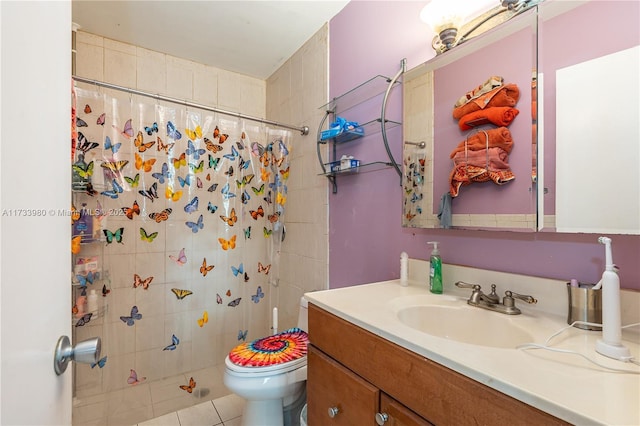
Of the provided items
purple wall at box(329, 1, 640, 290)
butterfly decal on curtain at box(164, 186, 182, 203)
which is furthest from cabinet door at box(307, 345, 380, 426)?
butterfly decal on curtain at box(164, 186, 182, 203)

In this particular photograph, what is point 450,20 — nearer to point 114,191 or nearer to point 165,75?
point 114,191

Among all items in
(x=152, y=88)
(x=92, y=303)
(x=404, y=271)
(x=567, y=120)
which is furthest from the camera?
(x=152, y=88)

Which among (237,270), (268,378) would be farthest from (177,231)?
(268,378)

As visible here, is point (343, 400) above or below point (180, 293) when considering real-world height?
below

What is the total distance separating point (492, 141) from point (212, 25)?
1.80 meters

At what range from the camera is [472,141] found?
1.10 m

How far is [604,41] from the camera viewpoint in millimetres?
813

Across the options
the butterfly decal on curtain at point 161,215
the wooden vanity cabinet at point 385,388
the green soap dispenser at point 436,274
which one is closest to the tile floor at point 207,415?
the wooden vanity cabinet at point 385,388

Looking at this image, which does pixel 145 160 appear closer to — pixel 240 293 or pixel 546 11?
pixel 240 293

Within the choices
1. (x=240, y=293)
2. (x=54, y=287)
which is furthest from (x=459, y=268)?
(x=240, y=293)

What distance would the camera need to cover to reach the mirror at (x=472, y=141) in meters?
0.97

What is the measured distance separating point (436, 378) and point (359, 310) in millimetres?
322

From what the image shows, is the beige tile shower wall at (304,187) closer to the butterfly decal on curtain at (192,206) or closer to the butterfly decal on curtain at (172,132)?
the butterfly decal on curtain at (192,206)

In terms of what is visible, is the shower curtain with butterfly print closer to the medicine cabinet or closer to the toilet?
the medicine cabinet
